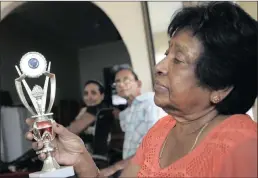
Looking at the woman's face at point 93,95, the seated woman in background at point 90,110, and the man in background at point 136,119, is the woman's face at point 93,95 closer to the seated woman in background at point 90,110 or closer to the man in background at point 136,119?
the seated woman in background at point 90,110

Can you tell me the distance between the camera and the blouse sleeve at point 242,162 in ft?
2.35

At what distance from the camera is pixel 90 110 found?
257 centimetres

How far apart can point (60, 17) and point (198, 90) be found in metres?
2.95

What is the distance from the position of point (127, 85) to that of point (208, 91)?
1476 millimetres

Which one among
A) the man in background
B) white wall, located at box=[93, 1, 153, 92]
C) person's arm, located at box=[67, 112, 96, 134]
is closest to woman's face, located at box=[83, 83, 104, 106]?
person's arm, located at box=[67, 112, 96, 134]

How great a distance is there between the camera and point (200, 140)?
84 cm

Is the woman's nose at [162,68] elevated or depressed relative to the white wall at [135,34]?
depressed

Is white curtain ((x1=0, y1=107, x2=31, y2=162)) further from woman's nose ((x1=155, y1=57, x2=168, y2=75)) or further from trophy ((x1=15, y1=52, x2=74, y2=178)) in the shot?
woman's nose ((x1=155, y1=57, x2=168, y2=75))

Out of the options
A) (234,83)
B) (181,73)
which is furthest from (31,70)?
(234,83)

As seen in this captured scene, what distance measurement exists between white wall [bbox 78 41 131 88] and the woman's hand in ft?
6.71

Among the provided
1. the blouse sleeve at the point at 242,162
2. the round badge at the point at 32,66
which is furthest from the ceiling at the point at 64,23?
the blouse sleeve at the point at 242,162

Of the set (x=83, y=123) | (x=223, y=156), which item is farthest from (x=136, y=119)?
(x=223, y=156)

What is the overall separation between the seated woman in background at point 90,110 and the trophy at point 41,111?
1336mm

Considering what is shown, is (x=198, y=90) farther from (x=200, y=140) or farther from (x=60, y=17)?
(x=60, y=17)
